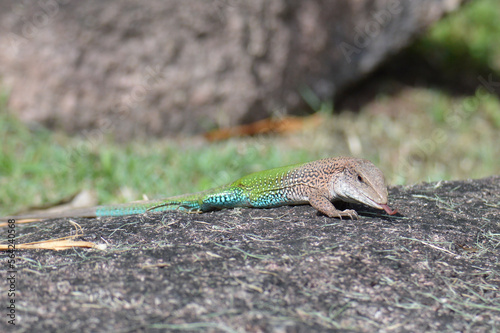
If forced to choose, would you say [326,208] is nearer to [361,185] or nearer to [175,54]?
[361,185]

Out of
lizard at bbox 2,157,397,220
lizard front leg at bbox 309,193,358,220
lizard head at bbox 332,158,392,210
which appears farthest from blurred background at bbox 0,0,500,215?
lizard head at bbox 332,158,392,210

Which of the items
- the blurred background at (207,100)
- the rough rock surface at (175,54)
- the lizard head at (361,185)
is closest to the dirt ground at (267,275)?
the lizard head at (361,185)

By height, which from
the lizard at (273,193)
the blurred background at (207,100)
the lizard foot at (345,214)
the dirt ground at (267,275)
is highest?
the blurred background at (207,100)

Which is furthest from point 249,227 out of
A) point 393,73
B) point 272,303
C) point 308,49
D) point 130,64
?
point 393,73

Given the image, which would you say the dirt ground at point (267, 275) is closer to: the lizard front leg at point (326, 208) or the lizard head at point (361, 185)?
the lizard front leg at point (326, 208)

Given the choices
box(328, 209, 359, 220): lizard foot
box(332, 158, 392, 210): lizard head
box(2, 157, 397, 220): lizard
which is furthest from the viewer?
box(2, 157, 397, 220): lizard

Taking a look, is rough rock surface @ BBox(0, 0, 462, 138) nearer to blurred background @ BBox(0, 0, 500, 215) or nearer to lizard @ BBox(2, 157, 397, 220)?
blurred background @ BBox(0, 0, 500, 215)

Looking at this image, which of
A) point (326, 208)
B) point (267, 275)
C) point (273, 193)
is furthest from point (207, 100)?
point (267, 275)
